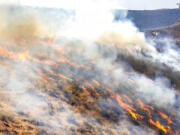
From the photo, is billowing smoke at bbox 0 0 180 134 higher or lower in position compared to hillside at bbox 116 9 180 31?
lower

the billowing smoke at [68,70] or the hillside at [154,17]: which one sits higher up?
the hillside at [154,17]

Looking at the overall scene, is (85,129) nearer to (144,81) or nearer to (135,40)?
(144,81)

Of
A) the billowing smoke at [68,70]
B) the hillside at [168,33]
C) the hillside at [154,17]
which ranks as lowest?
the billowing smoke at [68,70]

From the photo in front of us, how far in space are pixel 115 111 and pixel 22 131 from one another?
4.83m

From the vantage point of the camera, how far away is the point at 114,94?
11.1 m

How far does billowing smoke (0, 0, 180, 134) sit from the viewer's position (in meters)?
8.42

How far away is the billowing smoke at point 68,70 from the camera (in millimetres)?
8422

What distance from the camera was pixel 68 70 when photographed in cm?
1204

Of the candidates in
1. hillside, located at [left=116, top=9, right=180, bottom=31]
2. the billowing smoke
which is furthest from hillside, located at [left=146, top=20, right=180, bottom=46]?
the billowing smoke

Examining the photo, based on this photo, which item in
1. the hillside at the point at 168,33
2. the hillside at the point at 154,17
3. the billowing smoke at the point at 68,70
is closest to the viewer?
the billowing smoke at the point at 68,70

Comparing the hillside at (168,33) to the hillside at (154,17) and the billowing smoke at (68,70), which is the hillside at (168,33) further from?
the billowing smoke at (68,70)

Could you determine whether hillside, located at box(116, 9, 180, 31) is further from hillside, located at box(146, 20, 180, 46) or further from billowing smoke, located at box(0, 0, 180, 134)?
billowing smoke, located at box(0, 0, 180, 134)

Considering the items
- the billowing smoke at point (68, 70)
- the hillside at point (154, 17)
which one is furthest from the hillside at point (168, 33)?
the billowing smoke at point (68, 70)

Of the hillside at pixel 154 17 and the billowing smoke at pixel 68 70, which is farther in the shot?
the hillside at pixel 154 17
